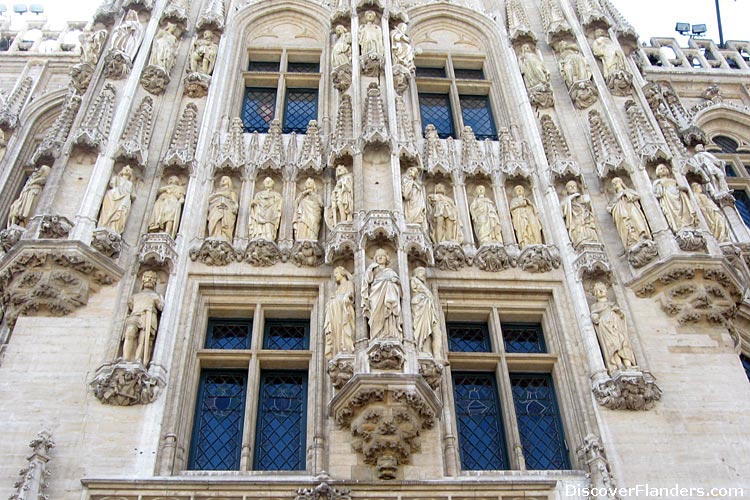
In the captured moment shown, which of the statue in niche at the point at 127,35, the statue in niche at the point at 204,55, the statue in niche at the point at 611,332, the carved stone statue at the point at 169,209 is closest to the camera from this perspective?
the statue in niche at the point at 611,332

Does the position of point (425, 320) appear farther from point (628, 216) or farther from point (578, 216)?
point (628, 216)

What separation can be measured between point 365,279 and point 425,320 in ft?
3.31

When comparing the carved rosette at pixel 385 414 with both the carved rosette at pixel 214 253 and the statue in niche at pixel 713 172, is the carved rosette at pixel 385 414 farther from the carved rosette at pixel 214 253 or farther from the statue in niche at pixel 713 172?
the statue in niche at pixel 713 172

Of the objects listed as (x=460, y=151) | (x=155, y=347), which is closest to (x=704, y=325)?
(x=460, y=151)

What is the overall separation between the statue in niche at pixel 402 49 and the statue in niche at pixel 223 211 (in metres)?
4.69

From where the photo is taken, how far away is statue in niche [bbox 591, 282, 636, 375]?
1189cm

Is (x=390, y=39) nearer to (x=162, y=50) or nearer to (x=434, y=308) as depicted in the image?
(x=162, y=50)

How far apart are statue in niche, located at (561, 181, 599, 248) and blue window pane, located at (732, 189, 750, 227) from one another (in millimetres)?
6578

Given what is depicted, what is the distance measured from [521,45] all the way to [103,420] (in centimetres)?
1162

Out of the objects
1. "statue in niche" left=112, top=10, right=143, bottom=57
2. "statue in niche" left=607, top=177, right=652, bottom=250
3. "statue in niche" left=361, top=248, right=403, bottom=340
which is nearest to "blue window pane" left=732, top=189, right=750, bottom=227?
"statue in niche" left=607, top=177, right=652, bottom=250

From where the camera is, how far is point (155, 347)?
1177cm

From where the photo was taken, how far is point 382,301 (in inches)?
453

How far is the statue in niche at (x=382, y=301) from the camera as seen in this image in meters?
11.3

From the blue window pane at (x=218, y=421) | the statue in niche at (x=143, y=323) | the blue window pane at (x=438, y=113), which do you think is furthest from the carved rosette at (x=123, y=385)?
the blue window pane at (x=438, y=113)
